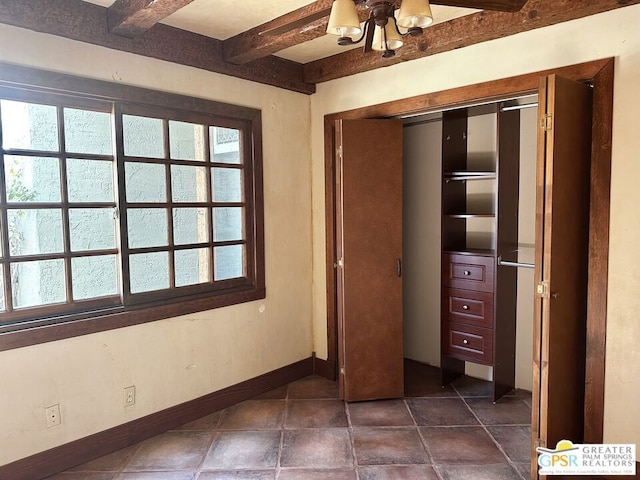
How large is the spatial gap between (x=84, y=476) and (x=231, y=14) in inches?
109

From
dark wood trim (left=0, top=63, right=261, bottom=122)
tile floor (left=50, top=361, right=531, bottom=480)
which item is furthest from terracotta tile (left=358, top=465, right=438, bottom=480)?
dark wood trim (left=0, top=63, right=261, bottom=122)

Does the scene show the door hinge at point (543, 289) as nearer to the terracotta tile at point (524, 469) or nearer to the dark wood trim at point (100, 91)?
the terracotta tile at point (524, 469)

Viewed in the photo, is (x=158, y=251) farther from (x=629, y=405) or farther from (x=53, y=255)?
(x=629, y=405)

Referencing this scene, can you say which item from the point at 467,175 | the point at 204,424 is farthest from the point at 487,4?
the point at 204,424

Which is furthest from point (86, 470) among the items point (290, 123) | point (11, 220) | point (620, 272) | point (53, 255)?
point (620, 272)

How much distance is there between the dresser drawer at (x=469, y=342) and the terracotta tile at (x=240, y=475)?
178 cm

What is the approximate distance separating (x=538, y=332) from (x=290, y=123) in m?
2.44

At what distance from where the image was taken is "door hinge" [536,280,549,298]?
212 centimetres

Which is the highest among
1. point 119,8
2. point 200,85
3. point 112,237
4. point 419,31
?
point 119,8

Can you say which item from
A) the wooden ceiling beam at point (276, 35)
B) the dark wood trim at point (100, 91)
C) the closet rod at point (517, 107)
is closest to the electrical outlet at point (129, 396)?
the dark wood trim at point (100, 91)

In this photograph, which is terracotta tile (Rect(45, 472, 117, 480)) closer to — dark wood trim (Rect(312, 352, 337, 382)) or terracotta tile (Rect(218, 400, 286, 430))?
terracotta tile (Rect(218, 400, 286, 430))

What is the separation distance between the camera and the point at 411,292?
418 centimetres

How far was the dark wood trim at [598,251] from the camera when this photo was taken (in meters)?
2.33

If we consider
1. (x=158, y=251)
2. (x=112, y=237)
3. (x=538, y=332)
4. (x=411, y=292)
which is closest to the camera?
(x=538, y=332)
